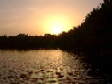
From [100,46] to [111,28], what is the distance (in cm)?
637

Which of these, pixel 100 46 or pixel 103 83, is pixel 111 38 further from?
pixel 103 83

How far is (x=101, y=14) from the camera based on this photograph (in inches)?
3250

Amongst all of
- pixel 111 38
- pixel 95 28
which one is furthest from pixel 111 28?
pixel 95 28

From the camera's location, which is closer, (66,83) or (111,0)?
(66,83)

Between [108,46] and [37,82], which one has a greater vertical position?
[108,46]

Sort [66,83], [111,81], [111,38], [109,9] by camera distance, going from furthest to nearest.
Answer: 1. [109,9]
2. [111,38]
3. [111,81]
4. [66,83]

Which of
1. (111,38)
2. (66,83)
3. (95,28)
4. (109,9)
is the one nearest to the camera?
(66,83)

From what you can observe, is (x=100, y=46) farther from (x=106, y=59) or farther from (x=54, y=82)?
(x=54, y=82)

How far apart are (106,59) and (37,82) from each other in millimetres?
29199

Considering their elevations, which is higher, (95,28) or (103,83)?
(95,28)

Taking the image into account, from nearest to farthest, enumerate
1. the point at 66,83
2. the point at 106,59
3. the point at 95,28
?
the point at 66,83 → the point at 106,59 → the point at 95,28

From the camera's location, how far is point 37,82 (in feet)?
123

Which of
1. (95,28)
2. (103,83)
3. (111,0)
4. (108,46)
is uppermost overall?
(111,0)

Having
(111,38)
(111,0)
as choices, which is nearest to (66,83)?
(111,38)
